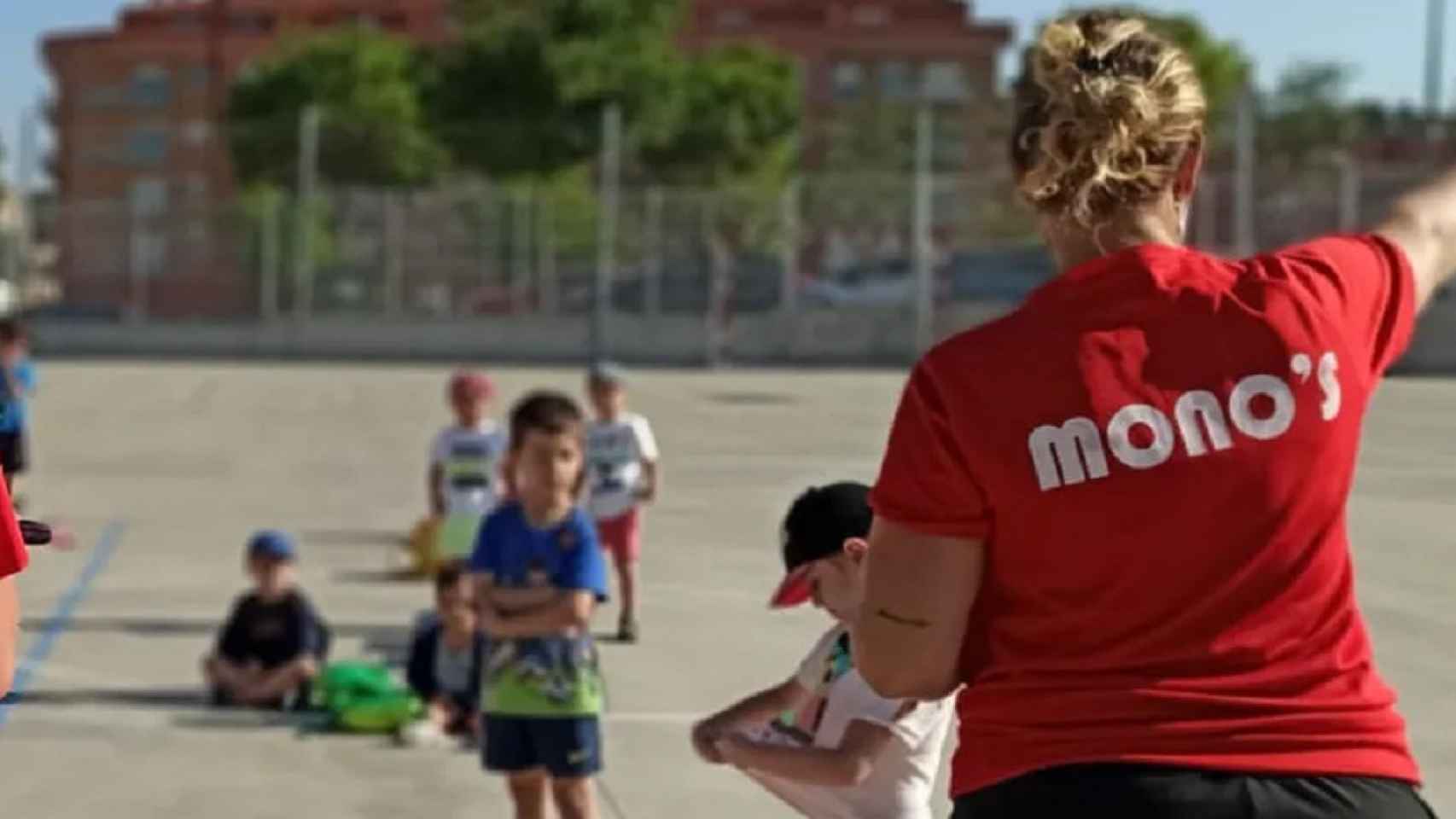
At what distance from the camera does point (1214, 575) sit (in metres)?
2.28

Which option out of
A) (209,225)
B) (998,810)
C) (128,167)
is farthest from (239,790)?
(128,167)

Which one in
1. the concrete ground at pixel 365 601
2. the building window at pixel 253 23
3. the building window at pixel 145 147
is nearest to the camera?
the concrete ground at pixel 365 601

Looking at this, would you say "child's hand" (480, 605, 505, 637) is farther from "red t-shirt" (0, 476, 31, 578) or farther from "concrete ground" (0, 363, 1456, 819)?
"red t-shirt" (0, 476, 31, 578)

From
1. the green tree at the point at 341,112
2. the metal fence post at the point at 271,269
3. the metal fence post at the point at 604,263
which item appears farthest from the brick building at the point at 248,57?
the metal fence post at the point at 604,263

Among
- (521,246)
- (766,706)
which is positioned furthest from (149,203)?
(766,706)

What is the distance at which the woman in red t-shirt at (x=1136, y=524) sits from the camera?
2260 millimetres

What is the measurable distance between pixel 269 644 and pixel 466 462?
196 cm

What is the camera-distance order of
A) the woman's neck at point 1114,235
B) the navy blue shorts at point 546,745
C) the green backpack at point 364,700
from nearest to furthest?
the woman's neck at point 1114,235
the navy blue shorts at point 546,745
the green backpack at point 364,700

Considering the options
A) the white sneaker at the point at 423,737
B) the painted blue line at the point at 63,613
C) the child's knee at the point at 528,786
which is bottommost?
the painted blue line at the point at 63,613

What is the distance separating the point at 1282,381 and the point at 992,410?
0.90ft

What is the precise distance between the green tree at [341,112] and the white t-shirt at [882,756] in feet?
149

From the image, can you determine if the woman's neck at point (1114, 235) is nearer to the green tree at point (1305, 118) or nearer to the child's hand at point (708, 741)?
the child's hand at point (708, 741)

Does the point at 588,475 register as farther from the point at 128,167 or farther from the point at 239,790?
the point at 128,167

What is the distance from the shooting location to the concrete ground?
4.46m
